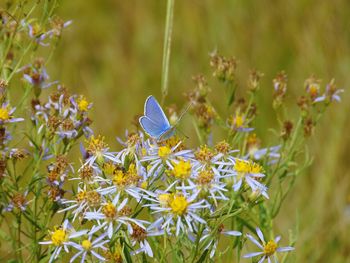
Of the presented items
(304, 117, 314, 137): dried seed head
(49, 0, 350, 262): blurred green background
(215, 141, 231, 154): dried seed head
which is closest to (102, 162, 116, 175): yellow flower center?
(215, 141, 231, 154): dried seed head

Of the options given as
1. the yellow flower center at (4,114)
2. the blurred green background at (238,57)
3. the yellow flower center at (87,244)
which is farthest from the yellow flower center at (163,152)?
the blurred green background at (238,57)

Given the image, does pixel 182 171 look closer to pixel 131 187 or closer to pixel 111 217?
pixel 131 187

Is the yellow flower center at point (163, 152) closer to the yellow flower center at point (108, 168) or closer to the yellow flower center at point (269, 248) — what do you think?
the yellow flower center at point (108, 168)

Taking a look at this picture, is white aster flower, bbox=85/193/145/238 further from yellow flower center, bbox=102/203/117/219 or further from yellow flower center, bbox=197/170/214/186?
yellow flower center, bbox=197/170/214/186

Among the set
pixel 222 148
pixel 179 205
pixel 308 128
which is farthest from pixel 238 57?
pixel 179 205

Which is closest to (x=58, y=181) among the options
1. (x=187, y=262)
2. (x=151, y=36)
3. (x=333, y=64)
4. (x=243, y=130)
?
(x=187, y=262)

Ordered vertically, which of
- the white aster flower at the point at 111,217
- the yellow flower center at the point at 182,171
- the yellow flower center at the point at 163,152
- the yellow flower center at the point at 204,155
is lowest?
the white aster flower at the point at 111,217
